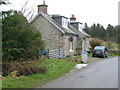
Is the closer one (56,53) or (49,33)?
(56,53)

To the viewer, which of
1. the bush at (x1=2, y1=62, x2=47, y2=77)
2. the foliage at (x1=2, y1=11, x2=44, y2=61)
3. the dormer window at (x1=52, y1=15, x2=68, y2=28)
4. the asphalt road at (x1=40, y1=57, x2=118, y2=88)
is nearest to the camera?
the asphalt road at (x1=40, y1=57, x2=118, y2=88)

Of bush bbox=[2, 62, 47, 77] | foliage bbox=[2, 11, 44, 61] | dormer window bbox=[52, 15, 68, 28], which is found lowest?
bush bbox=[2, 62, 47, 77]

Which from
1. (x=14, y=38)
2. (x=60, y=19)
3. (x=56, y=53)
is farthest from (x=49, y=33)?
(x=14, y=38)

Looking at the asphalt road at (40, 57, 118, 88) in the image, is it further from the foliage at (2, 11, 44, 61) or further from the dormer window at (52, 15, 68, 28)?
the dormer window at (52, 15, 68, 28)

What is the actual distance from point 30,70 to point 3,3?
16.0 feet

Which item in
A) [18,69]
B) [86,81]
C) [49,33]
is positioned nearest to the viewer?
[86,81]

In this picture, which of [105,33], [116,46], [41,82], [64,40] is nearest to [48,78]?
[41,82]

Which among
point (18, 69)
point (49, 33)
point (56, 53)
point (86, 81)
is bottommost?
point (86, 81)

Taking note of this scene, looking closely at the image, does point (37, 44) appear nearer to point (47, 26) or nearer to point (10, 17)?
point (10, 17)

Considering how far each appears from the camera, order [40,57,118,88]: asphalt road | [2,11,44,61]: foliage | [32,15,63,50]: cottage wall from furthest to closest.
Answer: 1. [32,15,63,50]: cottage wall
2. [2,11,44,61]: foliage
3. [40,57,118,88]: asphalt road

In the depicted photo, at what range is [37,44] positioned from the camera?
19.5 m

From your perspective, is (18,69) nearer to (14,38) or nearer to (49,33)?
(14,38)

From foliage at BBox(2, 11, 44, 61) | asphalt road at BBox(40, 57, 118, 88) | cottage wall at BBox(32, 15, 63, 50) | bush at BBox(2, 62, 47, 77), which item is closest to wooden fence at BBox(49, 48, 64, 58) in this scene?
cottage wall at BBox(32, 15, 63, 50)

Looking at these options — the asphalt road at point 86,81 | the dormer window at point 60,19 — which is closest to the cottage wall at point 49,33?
the dormer window at point 60,19
